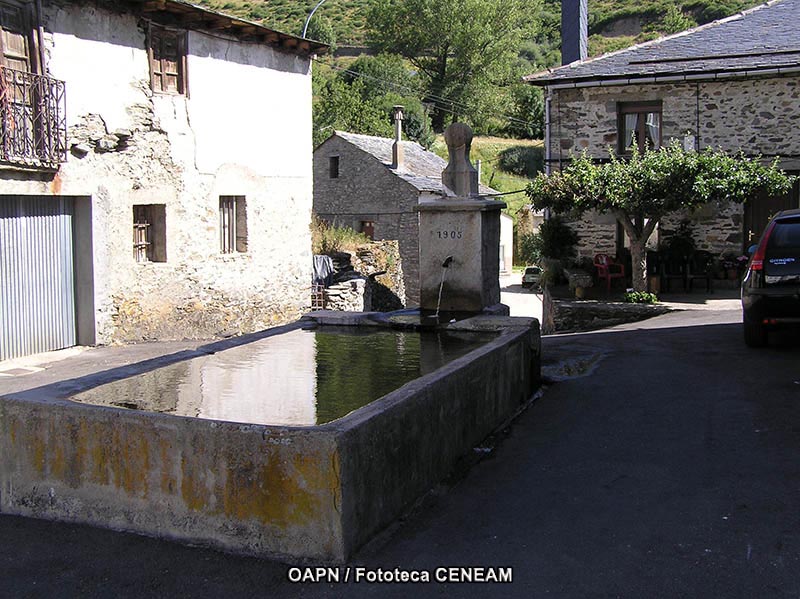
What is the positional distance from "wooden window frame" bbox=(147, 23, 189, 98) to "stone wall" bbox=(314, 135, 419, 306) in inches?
584

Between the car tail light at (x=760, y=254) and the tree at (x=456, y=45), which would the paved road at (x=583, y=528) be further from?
the tree at (x=456, y=45)

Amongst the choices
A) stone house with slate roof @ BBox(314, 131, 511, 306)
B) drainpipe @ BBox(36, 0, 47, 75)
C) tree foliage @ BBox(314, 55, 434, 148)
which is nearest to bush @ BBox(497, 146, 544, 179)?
tree foliage @ BBox(314, 55, 434, 148)

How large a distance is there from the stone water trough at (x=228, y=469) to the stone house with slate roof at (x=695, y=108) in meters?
15.0

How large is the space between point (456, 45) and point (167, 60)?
4521 cm

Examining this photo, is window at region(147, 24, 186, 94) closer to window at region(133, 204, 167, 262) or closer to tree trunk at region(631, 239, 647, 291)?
window at region(133, 204, 167, 262)

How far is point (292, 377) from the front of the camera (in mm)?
7031

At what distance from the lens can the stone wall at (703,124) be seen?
64.1 ft

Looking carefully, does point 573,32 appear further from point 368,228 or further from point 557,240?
point 368,228

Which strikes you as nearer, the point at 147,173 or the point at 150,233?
the point at 147,173

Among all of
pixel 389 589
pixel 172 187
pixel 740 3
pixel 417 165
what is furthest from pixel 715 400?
pixel 740 3

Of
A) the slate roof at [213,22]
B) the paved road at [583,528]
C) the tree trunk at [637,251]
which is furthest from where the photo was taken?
the tree trunk at [637,251]

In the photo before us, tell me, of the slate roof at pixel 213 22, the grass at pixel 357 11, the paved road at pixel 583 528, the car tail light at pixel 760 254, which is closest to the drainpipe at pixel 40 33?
the slate roof at pixel 213 22

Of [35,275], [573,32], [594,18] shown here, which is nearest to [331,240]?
[573,32]

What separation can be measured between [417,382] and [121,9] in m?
11.9
